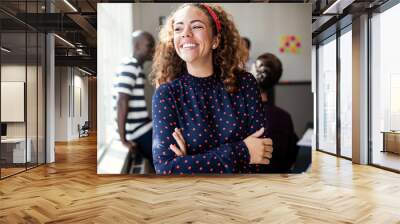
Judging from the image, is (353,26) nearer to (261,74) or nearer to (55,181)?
(261,74)

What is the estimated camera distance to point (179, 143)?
214 inches

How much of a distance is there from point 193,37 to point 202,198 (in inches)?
81.5

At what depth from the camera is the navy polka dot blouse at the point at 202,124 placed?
5.48 metres

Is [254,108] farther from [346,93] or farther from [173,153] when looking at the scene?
[346,93]

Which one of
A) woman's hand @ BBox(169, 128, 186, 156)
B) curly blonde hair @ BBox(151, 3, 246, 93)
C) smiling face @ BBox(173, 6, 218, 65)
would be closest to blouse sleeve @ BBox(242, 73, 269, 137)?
curly blonde hair @ BBox(151, 3, 246, 93)

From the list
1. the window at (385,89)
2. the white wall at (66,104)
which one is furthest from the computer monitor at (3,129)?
the white wall at (66,104)

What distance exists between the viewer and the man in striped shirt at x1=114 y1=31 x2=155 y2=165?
5707 millimetres

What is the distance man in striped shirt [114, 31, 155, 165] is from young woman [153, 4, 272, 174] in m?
0.19

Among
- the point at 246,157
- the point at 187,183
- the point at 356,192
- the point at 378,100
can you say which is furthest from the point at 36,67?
the point at 378,100

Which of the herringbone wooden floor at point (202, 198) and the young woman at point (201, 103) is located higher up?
the young woman at point (201, 103)

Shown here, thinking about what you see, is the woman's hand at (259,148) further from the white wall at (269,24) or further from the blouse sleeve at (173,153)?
the white wall at (269,24)

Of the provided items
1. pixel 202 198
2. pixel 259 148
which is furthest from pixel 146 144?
pixel 259 148

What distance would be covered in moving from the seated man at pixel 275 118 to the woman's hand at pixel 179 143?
1.12 metres

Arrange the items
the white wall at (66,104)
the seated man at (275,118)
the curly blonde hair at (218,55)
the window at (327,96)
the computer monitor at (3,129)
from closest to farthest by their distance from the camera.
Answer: the curly blonde hair at (218,55)
the seated man at (275,118)
the computer monitor at (3,129)
the window at (327,96)
the white wall at (66,104)
